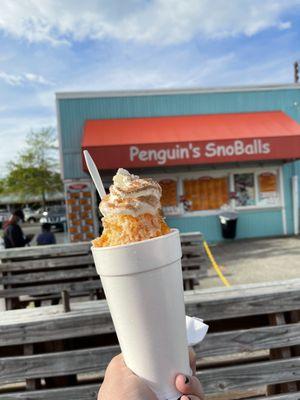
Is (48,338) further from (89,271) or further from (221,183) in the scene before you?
(221,183)

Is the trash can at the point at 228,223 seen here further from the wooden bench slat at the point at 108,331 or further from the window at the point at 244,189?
the wooden bench slat at the point at 108,331

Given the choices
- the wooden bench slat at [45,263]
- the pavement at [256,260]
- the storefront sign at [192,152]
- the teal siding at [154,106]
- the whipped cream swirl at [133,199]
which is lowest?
the pavement at [256,260]

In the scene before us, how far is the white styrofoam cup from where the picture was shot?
46.2 inches

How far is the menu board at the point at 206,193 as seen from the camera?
12.8 metres

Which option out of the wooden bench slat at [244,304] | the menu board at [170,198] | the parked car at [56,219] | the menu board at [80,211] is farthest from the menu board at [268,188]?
the parked car at [56,219]

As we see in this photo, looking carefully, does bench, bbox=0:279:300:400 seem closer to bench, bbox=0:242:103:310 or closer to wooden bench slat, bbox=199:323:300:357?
wooden bench slat, bbox=199:323:300:357

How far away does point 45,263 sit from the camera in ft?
17.1

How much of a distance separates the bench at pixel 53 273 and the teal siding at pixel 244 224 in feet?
23.6

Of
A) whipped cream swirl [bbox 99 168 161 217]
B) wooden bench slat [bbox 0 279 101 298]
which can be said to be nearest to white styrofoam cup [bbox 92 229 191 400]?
whipped cream swirl [bbox 99 168 161 217]

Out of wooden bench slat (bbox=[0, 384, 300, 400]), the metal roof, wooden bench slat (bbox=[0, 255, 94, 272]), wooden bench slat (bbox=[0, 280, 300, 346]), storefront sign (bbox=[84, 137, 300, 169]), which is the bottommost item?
wooden bench slat (bbox=[0, 384, 300, 400])

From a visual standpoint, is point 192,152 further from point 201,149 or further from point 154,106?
point 154,106

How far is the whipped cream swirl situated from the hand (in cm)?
54

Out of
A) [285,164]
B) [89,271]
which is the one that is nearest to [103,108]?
[285,164]

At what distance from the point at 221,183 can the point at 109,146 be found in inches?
180
